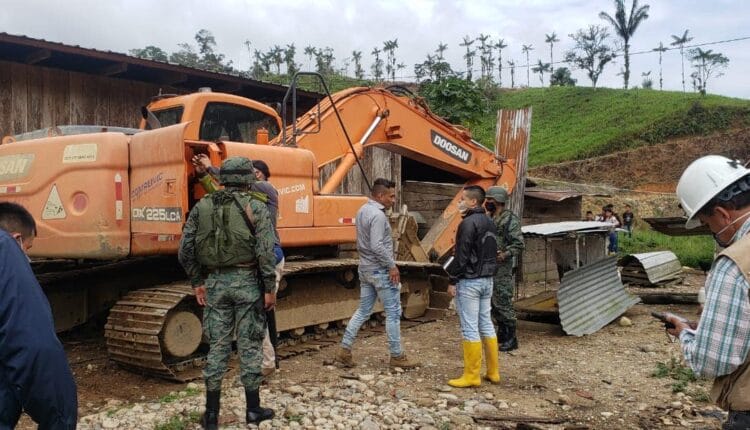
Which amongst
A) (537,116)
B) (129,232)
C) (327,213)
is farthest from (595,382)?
(537,116)

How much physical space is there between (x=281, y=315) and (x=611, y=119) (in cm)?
4508

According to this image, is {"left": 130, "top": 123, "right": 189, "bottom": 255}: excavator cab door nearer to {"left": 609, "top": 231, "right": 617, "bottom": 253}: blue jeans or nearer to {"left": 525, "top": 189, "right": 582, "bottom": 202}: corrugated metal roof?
{"left": 525, "top": 189, "right": 582, "bottom": 202}: corrugated metal roof

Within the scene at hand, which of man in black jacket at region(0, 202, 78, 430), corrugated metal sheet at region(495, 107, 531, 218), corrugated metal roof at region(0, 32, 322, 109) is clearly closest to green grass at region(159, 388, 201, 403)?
man in black jacket at region(0, 202, 78, 430)

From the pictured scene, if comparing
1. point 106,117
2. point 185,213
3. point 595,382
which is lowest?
point 595,382

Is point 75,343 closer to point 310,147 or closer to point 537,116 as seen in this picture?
point 310,147

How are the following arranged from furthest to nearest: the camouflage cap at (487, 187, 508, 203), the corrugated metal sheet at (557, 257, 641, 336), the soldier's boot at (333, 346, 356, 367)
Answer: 1. the corrugated metal sheet at (557, 257, 641, 336)
2. the camouflage cap at (487, 187, 508, 203)
3. the soldier's boot at (333, 346, 356, 367)

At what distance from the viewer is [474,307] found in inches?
223

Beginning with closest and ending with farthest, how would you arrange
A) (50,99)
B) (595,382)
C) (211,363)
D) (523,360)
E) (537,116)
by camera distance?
(211,363) < (595,382) < (523,360) < (50,99) < (537,116)

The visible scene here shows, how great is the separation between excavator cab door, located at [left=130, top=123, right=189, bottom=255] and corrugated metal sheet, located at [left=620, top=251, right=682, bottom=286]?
9.54m

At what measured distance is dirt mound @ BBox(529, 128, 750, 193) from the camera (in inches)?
1486

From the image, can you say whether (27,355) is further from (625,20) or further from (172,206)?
(625,20)

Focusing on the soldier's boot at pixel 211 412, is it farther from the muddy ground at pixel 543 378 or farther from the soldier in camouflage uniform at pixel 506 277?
the soldier in camouflage uniform at pixel 506 277

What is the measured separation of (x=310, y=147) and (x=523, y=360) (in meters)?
3.38

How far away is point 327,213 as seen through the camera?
6.90 metres
